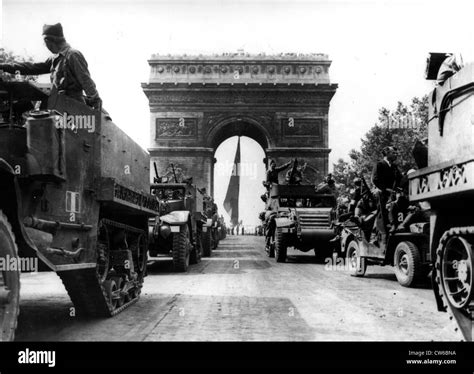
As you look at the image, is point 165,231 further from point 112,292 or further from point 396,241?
point 112,292

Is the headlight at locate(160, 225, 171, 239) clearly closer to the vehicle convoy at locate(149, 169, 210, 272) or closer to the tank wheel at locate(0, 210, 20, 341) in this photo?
the vehicle convoy at locate(149, 169, 210, 272)

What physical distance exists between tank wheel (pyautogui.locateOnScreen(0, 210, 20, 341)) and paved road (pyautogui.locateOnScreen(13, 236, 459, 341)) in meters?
1.19

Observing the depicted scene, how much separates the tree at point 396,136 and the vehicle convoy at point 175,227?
32.2 feet

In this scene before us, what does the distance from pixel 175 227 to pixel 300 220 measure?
405cm

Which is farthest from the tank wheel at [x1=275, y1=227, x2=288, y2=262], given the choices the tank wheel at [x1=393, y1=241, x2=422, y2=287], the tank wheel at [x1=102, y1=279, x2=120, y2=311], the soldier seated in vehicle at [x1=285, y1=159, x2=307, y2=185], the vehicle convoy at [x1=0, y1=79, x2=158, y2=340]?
the tank wheel at [x1=102, y1=279, x2=120, y2=311]

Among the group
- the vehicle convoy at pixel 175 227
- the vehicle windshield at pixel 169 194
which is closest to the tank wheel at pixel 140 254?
the vehicle convoy at pixel 175 227

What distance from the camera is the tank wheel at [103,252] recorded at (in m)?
5.89

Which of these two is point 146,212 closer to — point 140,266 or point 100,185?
point 140,266

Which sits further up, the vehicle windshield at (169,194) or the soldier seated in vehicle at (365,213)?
the vehicle windshield at (169,194)

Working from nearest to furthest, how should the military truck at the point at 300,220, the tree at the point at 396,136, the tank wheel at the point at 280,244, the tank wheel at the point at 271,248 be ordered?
the military truck at the point at 300,220 → the tank wheel at the point at 280,244 → the tank wheel at the point at 271,248 → the tree at the point at 396,136

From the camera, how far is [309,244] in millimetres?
14469

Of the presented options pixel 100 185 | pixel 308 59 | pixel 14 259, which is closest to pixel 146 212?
pixel 100 185

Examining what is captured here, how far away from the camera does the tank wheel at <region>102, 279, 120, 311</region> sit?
591 centimetres

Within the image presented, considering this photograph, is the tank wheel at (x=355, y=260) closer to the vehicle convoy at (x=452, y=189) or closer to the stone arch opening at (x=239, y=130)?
the vehicle convoy at (x=452, y=189)
